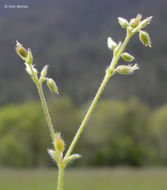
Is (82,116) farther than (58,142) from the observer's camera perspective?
Yes

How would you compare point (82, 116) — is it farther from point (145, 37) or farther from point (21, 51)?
point (21, 51)

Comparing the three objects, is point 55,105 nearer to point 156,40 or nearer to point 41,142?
point 41,142

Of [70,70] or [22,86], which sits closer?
[22,86]

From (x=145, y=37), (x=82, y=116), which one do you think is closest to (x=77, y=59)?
(x=82, y=116)
